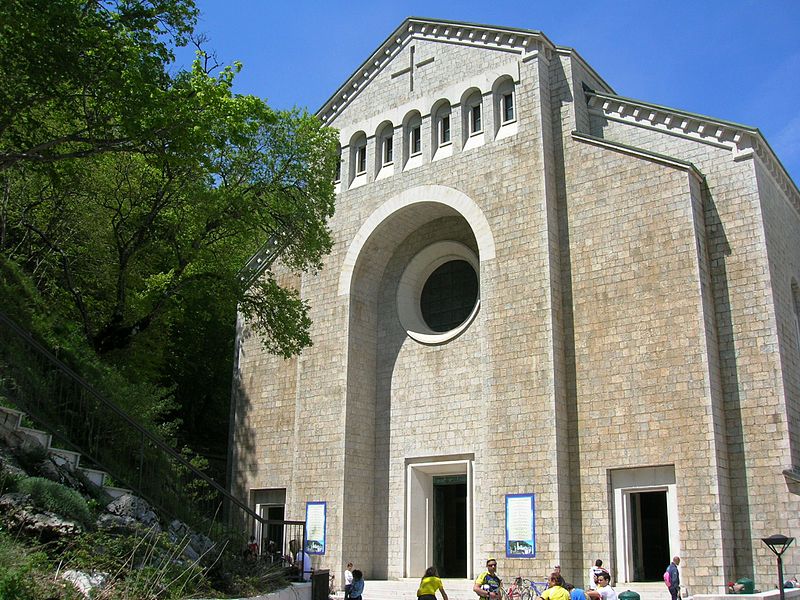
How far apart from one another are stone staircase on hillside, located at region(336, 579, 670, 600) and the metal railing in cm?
643

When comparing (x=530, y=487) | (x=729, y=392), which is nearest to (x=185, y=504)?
(x=530, y=487)

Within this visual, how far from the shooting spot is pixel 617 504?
55.2 feet

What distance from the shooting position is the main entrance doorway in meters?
20.2

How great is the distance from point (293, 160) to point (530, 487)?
9791 mm

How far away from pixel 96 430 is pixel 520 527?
9339mm

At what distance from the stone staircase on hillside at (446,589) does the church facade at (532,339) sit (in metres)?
0.48

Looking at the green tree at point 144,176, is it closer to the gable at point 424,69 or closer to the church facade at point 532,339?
the church facade at point 532,339

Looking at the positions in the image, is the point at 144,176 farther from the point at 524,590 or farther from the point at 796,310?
the point at 796,310

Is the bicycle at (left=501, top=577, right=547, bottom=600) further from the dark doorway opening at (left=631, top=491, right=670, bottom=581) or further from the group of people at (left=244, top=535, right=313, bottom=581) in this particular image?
the group of people at (left=244, top=535, right=313, bottom=581)

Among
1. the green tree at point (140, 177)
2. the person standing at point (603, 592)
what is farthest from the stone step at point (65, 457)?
the person standing at point (603, 592)

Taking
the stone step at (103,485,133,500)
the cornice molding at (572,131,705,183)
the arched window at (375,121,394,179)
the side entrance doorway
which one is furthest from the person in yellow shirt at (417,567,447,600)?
the arched window at (375,121,394,179)

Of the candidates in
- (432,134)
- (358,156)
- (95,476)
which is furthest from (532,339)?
(95,476)

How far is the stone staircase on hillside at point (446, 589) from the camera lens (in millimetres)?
15672

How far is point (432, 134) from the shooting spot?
22328 millimetres
